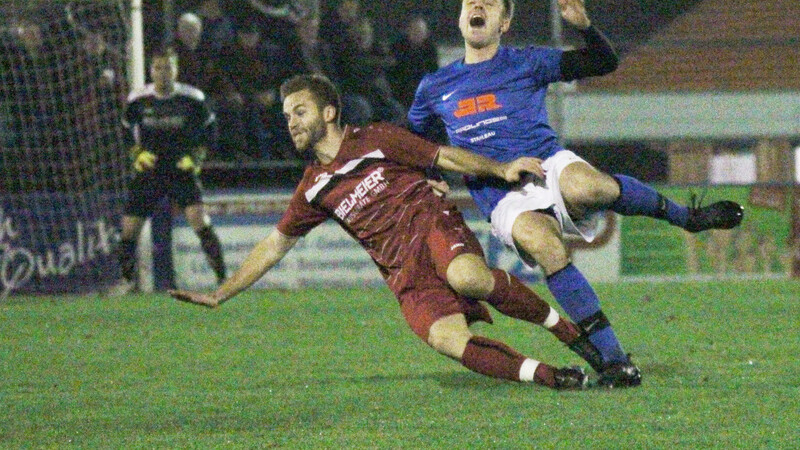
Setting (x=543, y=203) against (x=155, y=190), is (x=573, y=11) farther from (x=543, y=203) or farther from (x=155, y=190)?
(x=155, y=190)

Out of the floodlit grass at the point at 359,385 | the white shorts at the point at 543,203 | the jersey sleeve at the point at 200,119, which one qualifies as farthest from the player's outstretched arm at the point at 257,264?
the jersey sleeve at the point at 200,119

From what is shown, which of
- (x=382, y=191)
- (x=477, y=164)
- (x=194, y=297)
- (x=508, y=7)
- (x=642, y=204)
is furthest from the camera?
(x=508, y=7)

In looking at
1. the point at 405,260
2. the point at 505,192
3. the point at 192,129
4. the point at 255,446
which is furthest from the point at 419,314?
the point at 192,129

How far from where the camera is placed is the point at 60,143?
44.6 ft

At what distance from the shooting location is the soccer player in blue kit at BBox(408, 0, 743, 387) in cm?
618

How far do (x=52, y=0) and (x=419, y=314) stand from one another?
866cm

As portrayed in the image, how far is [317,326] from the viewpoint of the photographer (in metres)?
9.59

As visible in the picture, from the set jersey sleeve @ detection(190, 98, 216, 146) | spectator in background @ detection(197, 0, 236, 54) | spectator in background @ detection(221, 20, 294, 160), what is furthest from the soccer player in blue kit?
spectator in background @ detection(197, 0, 236, 54)

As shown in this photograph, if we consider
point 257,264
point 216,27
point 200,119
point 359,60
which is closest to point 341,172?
point 257,264

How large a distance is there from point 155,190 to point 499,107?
6.51 m

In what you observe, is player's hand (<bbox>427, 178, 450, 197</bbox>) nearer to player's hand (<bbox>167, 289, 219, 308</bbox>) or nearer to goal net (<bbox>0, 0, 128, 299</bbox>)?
player's hand (<bbox>167, 289, 219, 308</bbox>)

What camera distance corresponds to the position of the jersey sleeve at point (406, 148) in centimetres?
617

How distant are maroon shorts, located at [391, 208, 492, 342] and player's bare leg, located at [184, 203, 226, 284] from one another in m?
6.47

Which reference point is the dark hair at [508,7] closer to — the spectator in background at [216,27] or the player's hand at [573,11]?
the player's hand at [573,11]
